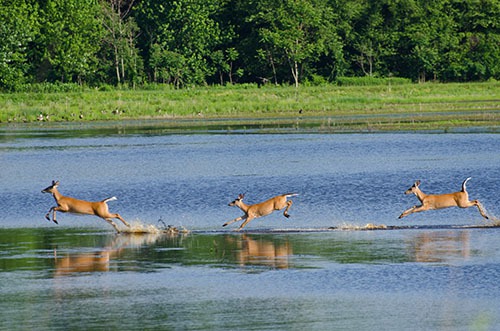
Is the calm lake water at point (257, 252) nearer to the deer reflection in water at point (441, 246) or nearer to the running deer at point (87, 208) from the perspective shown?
the deer reflection in water at point (441, 246)

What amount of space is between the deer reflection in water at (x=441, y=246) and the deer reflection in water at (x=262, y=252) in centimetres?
222

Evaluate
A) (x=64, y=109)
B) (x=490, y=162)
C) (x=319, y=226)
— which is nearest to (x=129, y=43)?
(x=64, y=109)

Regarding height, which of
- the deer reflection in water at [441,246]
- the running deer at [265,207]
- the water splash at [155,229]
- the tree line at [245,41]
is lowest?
the water splash at [155,229]

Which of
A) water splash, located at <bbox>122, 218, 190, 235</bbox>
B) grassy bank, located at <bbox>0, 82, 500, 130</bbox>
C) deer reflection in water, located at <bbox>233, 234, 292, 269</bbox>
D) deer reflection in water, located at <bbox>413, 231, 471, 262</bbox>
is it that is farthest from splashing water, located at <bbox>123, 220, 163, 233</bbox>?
grassy bank, located at <bbox>0, 82, 500, 130</bbox>

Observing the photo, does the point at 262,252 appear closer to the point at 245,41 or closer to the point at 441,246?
the point at 441,246

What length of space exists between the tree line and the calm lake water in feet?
135

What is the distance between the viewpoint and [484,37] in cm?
8538

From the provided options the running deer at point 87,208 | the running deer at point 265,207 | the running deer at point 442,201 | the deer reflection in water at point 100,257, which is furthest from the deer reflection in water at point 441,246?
the running deer at point 87,208

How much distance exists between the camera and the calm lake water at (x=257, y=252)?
1445 centimetres

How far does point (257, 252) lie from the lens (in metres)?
Answer: 19.1

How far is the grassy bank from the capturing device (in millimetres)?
62281

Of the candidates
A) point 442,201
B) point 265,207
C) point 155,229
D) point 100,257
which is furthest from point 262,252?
point 442,201

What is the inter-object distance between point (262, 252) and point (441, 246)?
10.2ft

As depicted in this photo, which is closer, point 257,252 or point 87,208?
point 257,252
